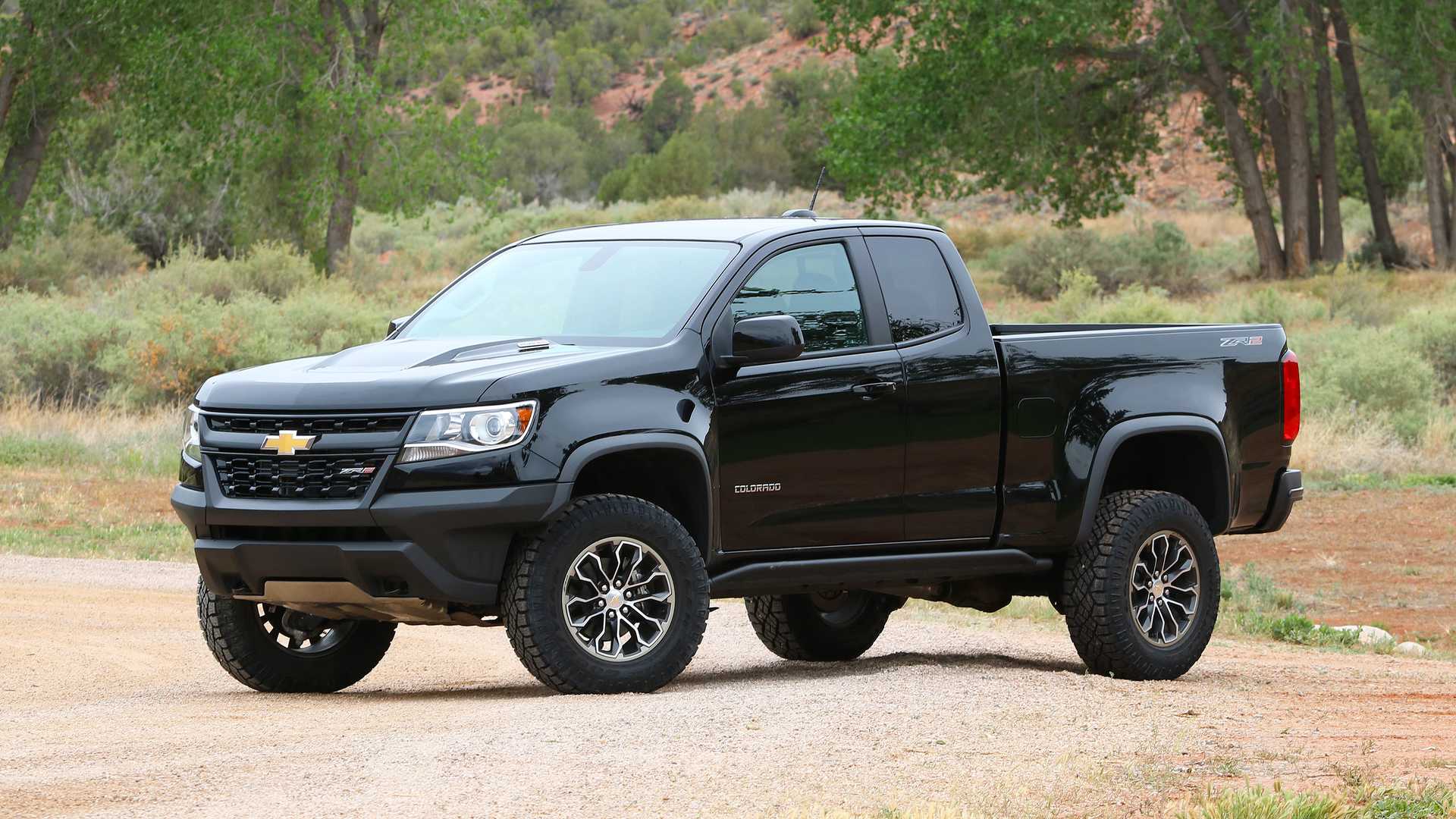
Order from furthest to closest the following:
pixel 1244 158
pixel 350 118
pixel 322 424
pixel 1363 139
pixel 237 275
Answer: pixel 1363 139, pixel 1244 158, pixel 350 118, pixel 237 275, pixel 322 424

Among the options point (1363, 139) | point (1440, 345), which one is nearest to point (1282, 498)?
point (1440, 345)

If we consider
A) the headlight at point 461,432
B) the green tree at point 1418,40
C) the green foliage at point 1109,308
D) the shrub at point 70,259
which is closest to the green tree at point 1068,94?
the green tree at point 1418,40

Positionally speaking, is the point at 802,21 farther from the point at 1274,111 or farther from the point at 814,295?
the point at 814,295

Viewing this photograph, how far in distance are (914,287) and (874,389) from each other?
67 centimetres

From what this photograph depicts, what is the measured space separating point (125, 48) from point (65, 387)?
25.6 ft

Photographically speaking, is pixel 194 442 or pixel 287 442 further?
pixel 194 442

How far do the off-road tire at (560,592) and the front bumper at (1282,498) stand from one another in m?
3.50

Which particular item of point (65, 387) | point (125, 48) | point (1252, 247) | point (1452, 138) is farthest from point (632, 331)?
point (1252, 247)

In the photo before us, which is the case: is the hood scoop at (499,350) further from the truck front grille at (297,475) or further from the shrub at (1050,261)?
→ the shrub at (1050,261)

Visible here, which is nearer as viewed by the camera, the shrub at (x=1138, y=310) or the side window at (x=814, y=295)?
the side window at (x=814, y=295)

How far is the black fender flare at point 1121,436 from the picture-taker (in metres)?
9.16

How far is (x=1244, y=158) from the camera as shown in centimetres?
3975

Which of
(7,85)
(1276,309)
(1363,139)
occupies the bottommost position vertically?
(1276,309)

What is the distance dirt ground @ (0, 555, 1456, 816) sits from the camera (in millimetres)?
5832
